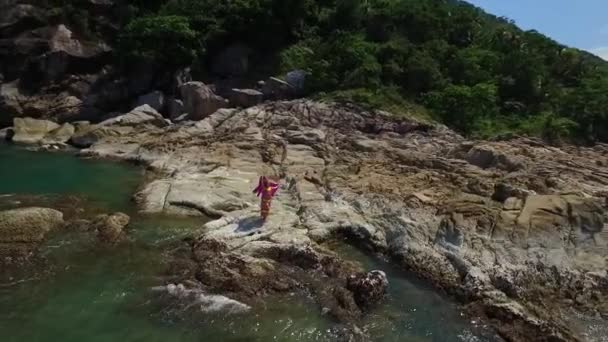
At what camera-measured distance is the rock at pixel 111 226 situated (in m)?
16.9

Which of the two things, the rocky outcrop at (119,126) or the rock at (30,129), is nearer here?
the rocky outcrop at (119,126)

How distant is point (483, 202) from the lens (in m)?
18.7

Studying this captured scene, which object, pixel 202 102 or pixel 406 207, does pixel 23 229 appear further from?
pixel 202 102

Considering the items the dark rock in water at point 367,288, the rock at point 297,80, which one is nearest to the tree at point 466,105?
the rock at point 297,80

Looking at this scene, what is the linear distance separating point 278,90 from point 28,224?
23.1m

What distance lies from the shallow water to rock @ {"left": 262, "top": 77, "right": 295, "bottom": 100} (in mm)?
21226

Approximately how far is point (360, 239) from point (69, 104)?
30242 mm

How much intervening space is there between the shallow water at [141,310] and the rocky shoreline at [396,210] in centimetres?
71

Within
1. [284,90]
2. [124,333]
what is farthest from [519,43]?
[124,333]

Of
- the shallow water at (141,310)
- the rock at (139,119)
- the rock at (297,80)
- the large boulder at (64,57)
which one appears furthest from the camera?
the large boulder at (64,57)

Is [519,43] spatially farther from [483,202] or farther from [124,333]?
[124,333]

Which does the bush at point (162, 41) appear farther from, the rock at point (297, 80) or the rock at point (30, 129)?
the rock at point (30, 129)

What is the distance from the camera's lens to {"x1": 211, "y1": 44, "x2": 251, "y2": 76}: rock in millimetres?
42719

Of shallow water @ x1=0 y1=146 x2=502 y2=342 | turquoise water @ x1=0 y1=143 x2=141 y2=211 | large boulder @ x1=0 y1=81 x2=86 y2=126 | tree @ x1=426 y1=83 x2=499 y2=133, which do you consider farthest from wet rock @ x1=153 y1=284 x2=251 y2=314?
large boulder @ x1=0 y1=81 x2=86 y2=126
